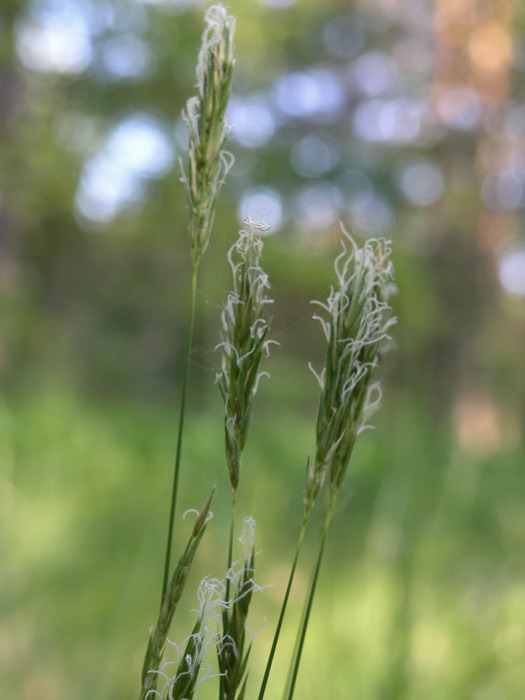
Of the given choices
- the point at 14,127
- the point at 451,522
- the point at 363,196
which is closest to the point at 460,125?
the point at 363,196

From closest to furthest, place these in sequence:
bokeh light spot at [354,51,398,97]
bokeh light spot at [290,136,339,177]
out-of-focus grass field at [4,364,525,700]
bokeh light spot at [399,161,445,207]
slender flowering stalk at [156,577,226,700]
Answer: slender flowering stalk at [156,577,226,700], out-of-focus grass field at [4,364,525,700], bokeh light spot at [290,136,339,177], bokeh light spot at [399,161,445,207], bokeh light spot at [354,51,398,97]

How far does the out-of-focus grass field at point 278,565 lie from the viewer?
40.5 inches

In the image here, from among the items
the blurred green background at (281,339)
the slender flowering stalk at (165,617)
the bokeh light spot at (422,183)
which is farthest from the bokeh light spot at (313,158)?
the slender flowering stalk at (165,617)

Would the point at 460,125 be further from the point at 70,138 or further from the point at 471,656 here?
the point at 471,656

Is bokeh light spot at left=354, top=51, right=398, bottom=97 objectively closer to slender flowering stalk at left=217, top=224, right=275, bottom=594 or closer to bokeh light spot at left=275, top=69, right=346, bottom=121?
bokeh light spot at left=275, top=69, right=346, bottom=121

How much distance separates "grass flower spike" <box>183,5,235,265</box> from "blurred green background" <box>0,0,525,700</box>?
0.02 meters

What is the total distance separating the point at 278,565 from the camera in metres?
1.65

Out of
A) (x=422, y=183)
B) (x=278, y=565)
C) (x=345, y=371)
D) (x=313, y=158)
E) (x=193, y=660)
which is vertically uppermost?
(x=422, y=183)

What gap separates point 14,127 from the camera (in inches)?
203

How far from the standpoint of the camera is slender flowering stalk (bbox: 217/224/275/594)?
32 centimetres

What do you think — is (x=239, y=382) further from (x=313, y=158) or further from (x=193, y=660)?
(x=313, y=158)

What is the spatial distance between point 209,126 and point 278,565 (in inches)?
57.3

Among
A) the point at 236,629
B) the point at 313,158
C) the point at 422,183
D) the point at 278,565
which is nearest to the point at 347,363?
the point at 236,629

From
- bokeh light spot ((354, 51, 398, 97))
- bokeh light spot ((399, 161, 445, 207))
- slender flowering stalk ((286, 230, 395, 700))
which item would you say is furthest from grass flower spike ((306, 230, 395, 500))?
bokeh light spot ((354, 51, 398, 97))
